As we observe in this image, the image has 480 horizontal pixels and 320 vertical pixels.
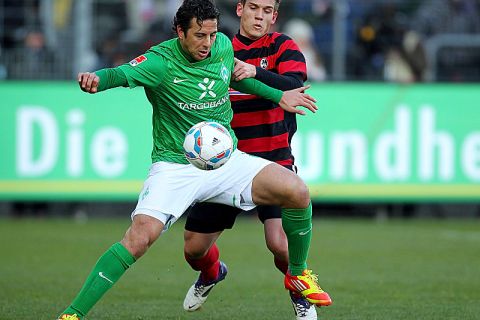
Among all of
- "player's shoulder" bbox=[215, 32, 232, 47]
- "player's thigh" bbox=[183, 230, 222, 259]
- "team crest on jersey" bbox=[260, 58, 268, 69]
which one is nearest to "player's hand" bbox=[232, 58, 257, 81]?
"player's shoulder" bbox=[215, 32, 232, 47]

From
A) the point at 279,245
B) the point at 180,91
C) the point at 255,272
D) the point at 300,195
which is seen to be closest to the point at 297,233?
the point at 300,195

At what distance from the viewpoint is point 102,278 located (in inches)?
266

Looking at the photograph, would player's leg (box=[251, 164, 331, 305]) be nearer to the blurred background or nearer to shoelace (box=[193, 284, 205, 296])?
shoelace (box=[193, 284, 205, 296])

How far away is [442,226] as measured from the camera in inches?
639

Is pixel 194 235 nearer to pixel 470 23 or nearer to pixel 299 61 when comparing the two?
pixel 299 61

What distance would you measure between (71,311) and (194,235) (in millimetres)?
1615

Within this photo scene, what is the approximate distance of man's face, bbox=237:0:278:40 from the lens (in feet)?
26.3

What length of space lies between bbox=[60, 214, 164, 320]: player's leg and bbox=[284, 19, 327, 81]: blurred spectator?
10.5 meters

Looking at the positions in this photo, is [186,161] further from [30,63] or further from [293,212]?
[30,63]

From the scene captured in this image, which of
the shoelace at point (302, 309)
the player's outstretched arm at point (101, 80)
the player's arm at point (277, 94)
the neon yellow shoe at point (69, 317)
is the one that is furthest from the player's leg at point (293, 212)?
the neon yellow shoe at point (69, 317)

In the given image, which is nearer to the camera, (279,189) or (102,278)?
(102,278)

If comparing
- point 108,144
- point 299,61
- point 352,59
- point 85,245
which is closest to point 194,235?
point 299,61

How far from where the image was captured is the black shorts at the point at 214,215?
802 centimetres

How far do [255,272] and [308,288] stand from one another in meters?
3.57
